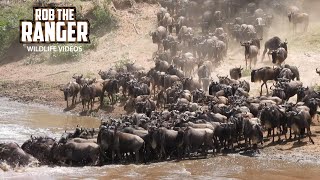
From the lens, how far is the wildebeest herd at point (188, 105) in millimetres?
19480

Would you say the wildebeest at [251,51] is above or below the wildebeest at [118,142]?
above

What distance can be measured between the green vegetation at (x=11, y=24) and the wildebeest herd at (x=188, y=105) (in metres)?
12.2

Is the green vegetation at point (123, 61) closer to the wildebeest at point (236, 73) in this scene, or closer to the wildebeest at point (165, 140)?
the wildebeest at point (236, 73)

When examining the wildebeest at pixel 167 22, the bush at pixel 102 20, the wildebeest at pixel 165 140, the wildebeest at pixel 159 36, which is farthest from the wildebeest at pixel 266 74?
the bush at pixel 102 20

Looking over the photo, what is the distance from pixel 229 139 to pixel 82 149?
536 centimetres

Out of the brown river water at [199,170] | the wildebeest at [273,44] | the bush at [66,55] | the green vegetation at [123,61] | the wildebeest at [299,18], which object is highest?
the wildebeest at [299,18]

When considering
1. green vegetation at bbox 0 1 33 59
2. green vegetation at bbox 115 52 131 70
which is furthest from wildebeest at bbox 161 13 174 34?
green vegetation at bbox 0 1 33 59

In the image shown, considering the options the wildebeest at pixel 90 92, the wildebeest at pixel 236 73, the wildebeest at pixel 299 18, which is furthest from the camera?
the wildebeest at pixel 299 18

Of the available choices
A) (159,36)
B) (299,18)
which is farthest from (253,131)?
(299,18)

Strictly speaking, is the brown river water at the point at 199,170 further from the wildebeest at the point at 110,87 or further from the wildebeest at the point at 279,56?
the wildebeest at the point at 279,56

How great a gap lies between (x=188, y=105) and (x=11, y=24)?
2529cm

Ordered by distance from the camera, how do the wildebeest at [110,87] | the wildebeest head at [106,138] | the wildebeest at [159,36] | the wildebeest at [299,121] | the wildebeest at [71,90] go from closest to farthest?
the wildebeest head at [106,138] → the wildebeest at [299,121] → the wildebeest at [110,87] → the wildebeest at [71,90] → the wildebeest at [159,36]

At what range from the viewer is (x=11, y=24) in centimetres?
4472

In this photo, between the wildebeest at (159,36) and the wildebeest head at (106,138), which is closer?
the wildebeest head at (106,138)
